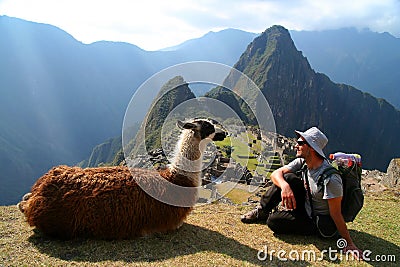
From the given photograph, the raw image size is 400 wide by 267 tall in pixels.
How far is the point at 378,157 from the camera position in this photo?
168 metres

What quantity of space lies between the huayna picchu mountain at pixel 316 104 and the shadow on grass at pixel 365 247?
498 feet

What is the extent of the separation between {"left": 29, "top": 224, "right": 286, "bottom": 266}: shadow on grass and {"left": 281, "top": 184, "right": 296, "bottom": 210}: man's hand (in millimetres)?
867

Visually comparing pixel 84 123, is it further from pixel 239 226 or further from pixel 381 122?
pixel 239 226

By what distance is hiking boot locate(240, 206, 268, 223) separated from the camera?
19.2 ft

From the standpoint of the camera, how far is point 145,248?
4.68 metres

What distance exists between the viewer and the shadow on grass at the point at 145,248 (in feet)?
14.3

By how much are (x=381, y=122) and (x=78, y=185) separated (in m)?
211

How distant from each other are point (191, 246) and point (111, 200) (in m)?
1.42

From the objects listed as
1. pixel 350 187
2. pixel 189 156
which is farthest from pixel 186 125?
pixel 350 187

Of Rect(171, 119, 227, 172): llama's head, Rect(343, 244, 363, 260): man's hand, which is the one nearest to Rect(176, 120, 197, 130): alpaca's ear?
Rect(171, 119, 227, 172): llama's head

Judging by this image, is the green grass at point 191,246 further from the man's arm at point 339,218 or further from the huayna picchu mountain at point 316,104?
the huayna picchu mountain at point 316,104

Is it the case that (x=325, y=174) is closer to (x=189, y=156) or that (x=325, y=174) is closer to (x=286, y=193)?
(x=286, y=193)

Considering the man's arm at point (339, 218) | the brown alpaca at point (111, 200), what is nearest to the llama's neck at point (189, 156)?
the brown alpaca at point (111, 200)

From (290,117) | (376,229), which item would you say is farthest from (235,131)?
(290,117)
